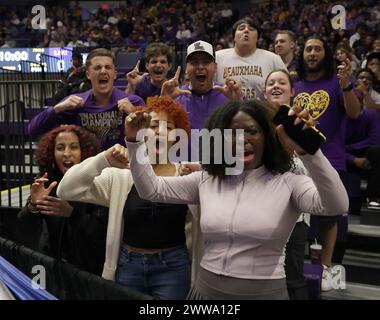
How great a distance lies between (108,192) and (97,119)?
1.08 metres

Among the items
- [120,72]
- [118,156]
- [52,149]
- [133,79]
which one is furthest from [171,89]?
[120,72]

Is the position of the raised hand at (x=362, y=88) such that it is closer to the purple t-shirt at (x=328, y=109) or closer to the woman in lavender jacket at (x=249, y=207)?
the purple t-shirt at (x=328, y=109)

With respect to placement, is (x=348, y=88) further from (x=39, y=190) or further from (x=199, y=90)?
(x=39, y=190)

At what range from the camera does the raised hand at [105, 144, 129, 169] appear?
7.43ft

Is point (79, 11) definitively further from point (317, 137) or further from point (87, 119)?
point (317, 137)

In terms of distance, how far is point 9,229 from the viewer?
506 centimetres

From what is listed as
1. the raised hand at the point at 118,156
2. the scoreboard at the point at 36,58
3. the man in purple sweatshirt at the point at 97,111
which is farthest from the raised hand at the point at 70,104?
the scoreboard at the point at 36,58

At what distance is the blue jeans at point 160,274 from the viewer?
2346 mm

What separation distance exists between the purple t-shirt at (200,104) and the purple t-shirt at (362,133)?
142cm

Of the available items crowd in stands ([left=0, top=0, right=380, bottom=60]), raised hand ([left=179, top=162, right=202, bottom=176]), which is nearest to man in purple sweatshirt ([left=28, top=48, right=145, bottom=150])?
raised hand ([left=179, top=162, right=202, bottom=176])

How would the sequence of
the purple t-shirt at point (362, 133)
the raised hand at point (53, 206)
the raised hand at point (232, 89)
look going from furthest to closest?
the purple t-shirt at point (362, 133)
the raised hand at point (232, 89)
the raised hand at point (53, 206)

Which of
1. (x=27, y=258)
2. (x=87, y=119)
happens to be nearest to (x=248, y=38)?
(x=87, y=119)
